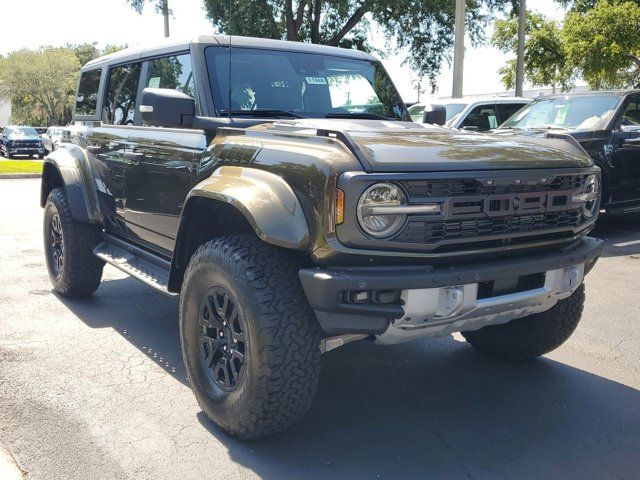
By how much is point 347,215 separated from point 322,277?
0.27 m

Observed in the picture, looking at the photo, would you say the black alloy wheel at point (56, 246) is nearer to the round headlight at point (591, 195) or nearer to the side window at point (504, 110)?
the round headlight at point (591, 195)

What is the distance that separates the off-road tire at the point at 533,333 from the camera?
3.86m

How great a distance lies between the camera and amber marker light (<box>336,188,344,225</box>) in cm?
274

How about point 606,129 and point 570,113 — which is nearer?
point 606,129

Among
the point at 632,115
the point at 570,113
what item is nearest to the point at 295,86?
the point at 570,113

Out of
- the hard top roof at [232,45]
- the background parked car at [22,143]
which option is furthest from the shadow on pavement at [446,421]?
the background parked car at [22,143]

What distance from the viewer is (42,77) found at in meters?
60.6

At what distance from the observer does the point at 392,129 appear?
142 inches

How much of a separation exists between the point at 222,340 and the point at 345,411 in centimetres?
78

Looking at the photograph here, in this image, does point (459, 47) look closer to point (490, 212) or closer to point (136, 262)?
point (136, 262)

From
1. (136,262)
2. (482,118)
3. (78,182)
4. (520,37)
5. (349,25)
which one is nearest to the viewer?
(136,262)

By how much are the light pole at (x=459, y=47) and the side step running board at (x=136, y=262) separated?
391 inches

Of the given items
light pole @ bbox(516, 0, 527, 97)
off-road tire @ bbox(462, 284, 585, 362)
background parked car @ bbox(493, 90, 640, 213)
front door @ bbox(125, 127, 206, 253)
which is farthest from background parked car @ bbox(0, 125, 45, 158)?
off-road tire @ bbox(462, 284, 585, 362)

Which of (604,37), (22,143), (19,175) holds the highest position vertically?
(604,37)
